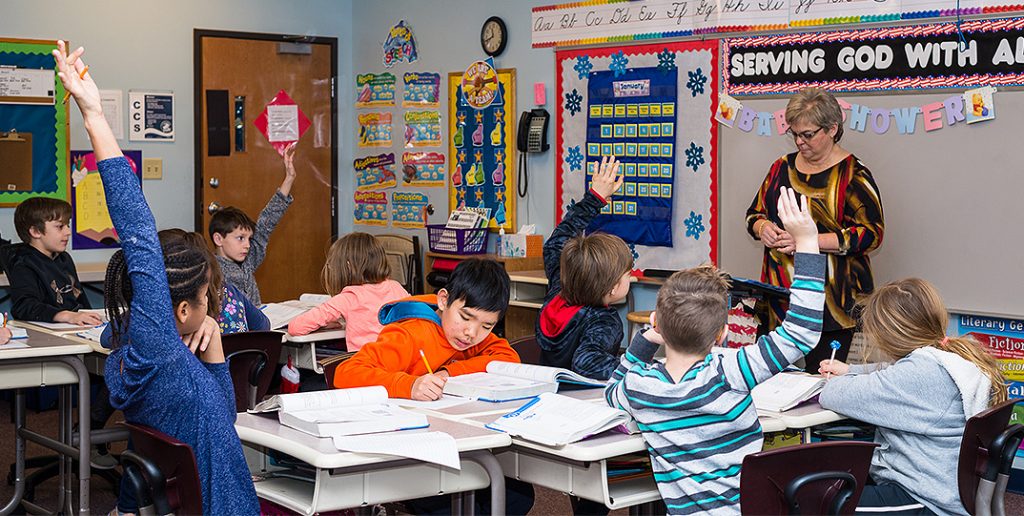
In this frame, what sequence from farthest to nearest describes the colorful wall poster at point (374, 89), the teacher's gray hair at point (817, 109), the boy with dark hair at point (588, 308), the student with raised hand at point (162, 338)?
the colorful wall poster at point (374, 89) → the teacher's gray hair at point (817, 109) → the boy with dark hair at point (588, 308) → the student with raised hand at point (162, 338)

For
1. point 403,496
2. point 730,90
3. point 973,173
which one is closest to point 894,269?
point 973,173

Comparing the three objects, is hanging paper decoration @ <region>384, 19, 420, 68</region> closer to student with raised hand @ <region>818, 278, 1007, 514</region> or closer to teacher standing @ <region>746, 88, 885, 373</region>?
teacher standing @ <region>746, 88, 885, 373</region>

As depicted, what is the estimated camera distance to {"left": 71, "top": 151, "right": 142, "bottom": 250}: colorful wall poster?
7.04 m

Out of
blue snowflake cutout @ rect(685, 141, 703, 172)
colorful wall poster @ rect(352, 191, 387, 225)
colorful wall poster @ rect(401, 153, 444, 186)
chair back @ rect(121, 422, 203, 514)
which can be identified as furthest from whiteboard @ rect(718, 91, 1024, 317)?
colorful wall poster @ rect(352, 191, 387, 225)

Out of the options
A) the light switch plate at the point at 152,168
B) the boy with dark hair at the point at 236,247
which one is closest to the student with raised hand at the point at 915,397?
the boy with dark hair at the point at 236,247

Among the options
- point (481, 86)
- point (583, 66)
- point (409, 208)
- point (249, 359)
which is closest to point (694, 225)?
point (583, 66)

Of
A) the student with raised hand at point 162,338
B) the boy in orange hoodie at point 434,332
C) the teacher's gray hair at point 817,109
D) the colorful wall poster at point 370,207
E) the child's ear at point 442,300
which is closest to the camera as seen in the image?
the student with raised hand at point 162,338

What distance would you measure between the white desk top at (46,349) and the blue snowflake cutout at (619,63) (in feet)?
10.8

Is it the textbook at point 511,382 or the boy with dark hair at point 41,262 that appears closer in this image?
the textbook at point 511,382

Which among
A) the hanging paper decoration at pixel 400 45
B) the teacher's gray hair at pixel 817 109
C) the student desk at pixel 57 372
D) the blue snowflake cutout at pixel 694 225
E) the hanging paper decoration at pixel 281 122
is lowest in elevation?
the student desk at pixel 57 372

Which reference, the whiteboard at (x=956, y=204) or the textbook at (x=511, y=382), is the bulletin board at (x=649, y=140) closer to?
the whiteboard at (x=956, y=204)

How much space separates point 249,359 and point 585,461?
70.0 inches

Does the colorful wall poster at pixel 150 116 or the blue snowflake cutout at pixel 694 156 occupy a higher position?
the colorful wall poster at pixel 150 116

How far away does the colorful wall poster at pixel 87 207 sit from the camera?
7039mm
